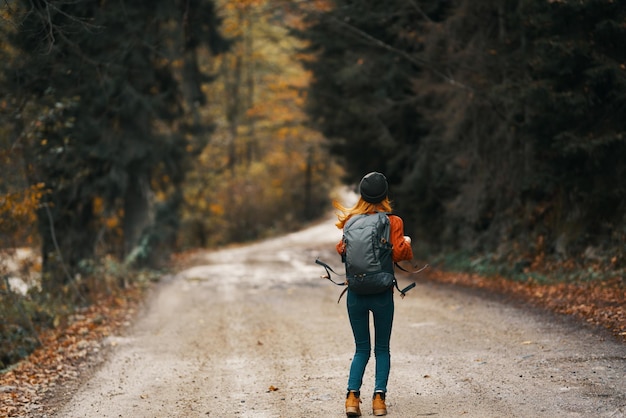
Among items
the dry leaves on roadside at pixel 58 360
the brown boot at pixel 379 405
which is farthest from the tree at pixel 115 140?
the brown boot at pixel 379 405

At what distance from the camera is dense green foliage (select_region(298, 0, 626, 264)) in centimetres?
1226

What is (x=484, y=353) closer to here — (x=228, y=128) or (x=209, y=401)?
(x=209, y=401)

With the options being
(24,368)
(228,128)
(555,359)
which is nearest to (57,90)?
(24,368)

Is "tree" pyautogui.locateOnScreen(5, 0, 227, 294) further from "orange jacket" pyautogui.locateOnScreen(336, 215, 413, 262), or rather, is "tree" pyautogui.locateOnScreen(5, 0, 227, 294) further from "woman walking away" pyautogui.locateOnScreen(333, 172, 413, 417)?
"orange jacket" pyautogui.locateOnScreen(336, 215, 413, 262)

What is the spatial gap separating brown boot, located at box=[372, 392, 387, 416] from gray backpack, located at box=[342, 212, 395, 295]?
933 mm

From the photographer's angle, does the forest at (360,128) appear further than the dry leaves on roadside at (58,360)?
Yes

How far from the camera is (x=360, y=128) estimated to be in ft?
72.4

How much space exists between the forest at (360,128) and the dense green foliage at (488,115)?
0.05 metres

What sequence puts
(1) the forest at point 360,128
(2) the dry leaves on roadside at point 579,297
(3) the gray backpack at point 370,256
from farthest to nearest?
(1) the forest at point 360,128, (2) the dry leaves on roadside at point 579,297, (3) the gray backpack at point 370,256

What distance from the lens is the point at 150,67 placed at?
20.3 meters

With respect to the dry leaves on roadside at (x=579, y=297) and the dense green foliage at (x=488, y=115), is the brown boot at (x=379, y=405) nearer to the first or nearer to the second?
the dry leaves on roadside at (x=579, y=297)

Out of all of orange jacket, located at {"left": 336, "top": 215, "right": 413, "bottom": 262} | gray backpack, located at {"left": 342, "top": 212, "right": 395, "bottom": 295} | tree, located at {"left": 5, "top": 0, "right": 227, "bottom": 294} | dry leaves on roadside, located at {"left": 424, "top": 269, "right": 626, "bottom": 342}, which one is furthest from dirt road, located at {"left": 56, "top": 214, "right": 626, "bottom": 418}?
tree, located at {"left": 5, "top": 0, "right": 227, "bottom": 294}

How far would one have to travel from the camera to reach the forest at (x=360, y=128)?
39.6ft

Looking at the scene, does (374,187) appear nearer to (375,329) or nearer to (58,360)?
(375,329)
